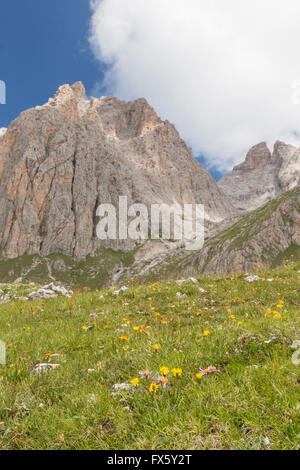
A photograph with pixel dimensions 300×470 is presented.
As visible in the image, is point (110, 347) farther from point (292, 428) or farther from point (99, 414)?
point (292, 428)

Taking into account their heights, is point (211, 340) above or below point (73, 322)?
above

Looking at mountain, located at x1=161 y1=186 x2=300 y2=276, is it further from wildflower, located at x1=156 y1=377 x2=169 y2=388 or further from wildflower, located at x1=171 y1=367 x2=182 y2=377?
wildflower, located at x1=156 y1=377 x2=169 y2=388

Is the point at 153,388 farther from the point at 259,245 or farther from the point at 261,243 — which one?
the point at 261,243

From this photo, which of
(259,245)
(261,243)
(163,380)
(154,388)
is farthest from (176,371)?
(261,243)

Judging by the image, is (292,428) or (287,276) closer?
Result: (292,428)

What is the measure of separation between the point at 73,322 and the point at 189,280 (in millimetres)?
7480

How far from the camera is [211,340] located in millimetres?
5348

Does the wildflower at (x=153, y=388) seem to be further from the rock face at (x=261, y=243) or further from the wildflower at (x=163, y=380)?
the rock face at (x=261, y=243)

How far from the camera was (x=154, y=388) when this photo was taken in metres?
3.75

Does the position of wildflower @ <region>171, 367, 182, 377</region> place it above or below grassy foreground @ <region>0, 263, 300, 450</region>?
above

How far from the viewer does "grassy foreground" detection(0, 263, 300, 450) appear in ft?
9.50

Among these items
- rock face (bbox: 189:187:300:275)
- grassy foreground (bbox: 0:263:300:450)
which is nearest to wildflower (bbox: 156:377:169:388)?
grassy foreground (bbox: 0:263:300:450)

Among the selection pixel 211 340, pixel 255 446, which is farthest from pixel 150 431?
pixel 211 340

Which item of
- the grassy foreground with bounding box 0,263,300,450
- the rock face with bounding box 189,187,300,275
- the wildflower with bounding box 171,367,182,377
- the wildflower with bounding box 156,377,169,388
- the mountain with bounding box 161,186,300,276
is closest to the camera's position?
the grassy foreground with bounding box 0,263,300,450
